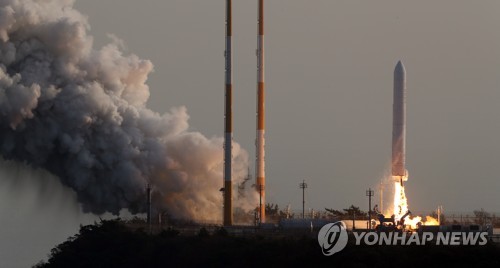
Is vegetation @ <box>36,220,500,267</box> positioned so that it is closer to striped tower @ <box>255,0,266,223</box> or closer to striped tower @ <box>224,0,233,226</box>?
striped tower @ <box>224,0,233,226</box>

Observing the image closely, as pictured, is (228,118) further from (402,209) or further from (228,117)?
(402,209)

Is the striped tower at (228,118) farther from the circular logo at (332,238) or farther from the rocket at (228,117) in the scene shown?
the circular logo at (332,238)

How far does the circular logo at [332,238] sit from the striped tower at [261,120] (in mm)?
14200

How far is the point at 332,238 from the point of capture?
106 meters

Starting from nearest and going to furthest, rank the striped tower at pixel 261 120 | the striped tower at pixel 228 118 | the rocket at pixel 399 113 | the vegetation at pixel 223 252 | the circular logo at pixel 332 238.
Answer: the vegetation at pixel 223 252 → the circular logo at pixel 332 238 → the rocket at pixel 399 113 → the striped tower at pixel 228 118 → the striped tower at pixel 261 120

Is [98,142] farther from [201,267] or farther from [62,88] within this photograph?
[201,267]

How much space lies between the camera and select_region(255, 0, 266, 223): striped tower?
409ft

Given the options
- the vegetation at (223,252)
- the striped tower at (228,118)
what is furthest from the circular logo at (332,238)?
the striped tower at (228,118)

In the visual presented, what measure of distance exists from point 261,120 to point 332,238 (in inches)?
871

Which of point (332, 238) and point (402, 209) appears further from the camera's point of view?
point (402, 209)

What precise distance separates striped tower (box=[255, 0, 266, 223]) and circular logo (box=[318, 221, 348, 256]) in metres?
14.2

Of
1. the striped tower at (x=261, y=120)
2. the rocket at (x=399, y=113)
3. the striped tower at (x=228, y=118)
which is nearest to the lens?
the rocket at (x=399, y=113)

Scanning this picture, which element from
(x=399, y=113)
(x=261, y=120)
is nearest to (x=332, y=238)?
(x=399, y=113)

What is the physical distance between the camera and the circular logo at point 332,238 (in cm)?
10225
